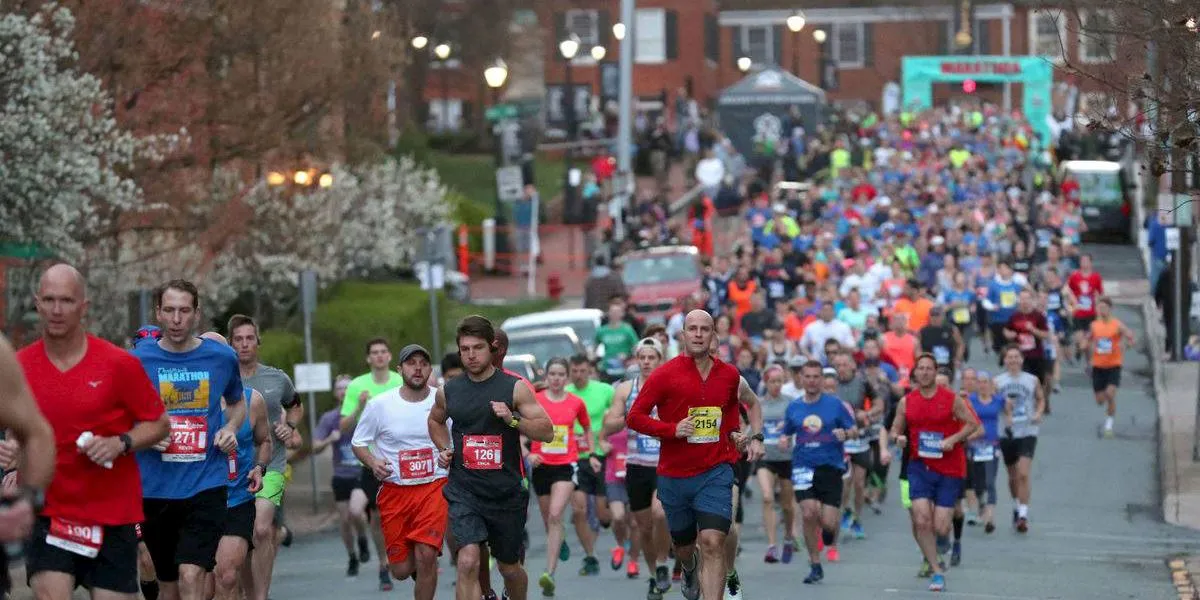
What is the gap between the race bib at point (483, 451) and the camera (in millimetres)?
11664

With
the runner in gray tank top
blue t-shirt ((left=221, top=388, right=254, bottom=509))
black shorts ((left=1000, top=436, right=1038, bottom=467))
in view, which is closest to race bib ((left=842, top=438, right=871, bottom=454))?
black shorts ((left=1000, top=436, right=1038, bottom=467))

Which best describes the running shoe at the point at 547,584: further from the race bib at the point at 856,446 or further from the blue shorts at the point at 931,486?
the race bib at the point at 856,446

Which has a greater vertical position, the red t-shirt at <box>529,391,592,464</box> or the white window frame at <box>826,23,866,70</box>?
the white window frame at <box>826,23,866,70</box>

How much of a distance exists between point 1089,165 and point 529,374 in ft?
102

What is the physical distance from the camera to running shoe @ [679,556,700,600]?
42.9 feet

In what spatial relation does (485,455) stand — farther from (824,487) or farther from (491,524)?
(824,487)

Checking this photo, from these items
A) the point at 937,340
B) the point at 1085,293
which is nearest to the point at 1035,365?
the point at 937,340

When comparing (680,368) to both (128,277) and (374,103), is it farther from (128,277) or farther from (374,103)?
(374,103)

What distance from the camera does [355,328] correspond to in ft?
99.1

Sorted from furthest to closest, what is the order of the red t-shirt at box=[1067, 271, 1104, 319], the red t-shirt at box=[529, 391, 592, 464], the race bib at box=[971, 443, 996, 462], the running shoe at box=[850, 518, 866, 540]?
1. the red t-shirt at box=[1067, 271, 1104, 319]
2. the running shoe at box=[850, 518, 866, 540]
3. the race bib at box=[971, 443, 996, 462]
4. the red t-shirt at box=[529, 391, 592, 464]

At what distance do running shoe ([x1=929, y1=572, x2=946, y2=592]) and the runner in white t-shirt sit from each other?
14.8 ft

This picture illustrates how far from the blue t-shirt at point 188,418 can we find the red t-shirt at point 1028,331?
17.8 meters

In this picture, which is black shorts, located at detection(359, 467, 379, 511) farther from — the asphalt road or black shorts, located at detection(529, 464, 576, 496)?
black shorts, located at detection(529, 464, 576, 496)

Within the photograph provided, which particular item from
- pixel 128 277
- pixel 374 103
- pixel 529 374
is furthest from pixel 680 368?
pixel 374 103
